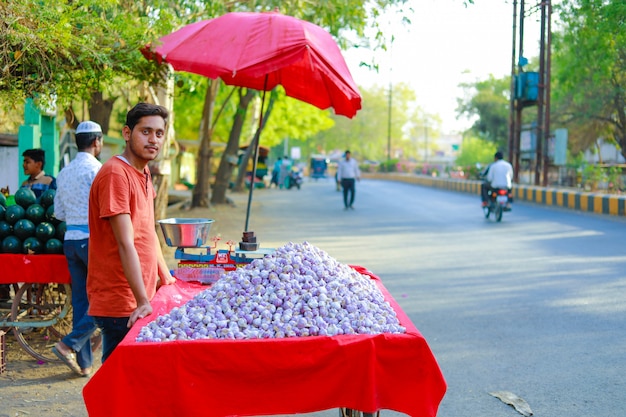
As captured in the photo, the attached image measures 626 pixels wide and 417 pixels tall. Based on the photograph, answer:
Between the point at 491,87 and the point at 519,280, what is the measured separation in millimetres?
47929

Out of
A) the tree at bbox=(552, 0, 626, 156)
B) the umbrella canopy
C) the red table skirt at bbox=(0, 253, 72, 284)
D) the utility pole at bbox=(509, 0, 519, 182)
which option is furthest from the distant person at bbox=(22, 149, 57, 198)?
the utility pole at bbox=(509, 0, 519, 182)

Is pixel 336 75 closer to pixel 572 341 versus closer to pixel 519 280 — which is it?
pixel 572 341

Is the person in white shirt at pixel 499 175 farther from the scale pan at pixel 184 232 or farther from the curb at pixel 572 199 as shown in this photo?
the scale pan at pixel 184 232

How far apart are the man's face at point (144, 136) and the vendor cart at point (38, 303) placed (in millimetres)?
2187

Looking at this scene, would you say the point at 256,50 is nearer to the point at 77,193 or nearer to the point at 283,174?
the point at 77,193

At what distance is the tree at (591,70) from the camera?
20703 millimetres

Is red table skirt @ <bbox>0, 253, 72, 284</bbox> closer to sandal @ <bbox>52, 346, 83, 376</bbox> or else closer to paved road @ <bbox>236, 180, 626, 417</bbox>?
sandal @ <bbox>52, 346, 83, 376</bbox>

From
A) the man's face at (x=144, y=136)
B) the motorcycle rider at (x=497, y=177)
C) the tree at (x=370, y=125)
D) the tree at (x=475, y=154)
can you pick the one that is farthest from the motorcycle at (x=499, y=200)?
the tree at (x=370, y=125)

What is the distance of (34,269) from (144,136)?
7.68 feet

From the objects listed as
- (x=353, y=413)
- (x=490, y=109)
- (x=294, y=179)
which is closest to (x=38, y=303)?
(x=353, y=413)

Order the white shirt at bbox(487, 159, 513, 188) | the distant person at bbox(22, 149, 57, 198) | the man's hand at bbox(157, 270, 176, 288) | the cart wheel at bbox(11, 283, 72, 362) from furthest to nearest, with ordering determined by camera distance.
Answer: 1. the white shirt at bbox(487, 159, 513, 188)
2. the distant person at bbox(22, 149, 57, 198)
3. the cart wheel at bbox(11, 283, 72, 362)
4. the man's hand at bbox(157, 270, 176, 288)

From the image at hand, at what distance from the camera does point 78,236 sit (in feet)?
17.1

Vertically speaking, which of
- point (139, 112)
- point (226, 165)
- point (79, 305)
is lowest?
point (79, 305)

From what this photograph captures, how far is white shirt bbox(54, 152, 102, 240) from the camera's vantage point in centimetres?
525
